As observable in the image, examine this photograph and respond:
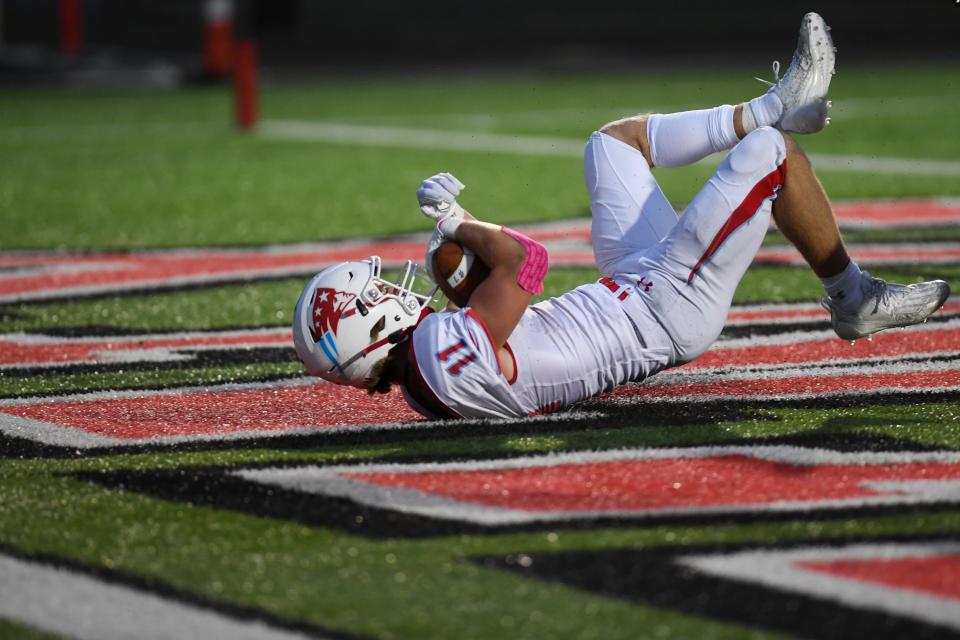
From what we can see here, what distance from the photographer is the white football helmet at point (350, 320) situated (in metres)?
4.51

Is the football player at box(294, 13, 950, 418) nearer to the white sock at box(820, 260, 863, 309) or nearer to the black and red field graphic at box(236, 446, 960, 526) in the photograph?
the white sock at box(820, 260, 863, 309)

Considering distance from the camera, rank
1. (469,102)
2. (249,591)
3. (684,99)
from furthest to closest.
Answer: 1. (469,102)
2. (684,99)
3. (249,591)

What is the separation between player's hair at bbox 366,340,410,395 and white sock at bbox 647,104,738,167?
3.98ft

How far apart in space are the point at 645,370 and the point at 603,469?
→ 0.71 metres

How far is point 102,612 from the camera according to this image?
126 inches

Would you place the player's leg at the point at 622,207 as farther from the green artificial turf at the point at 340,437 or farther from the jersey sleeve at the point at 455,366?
the jersey sleeve at the point at 455,366

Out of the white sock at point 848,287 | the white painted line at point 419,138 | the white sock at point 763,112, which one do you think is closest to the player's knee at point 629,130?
the white sock at point 763,112

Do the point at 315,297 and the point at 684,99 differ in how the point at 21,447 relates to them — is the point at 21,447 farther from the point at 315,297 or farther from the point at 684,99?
the point at 684,99

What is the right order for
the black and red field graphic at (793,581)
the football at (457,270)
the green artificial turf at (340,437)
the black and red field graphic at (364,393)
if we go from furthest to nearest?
the black and red field graphic at (364,393)
the football at (457,270)
the green artificial turf at (340,437)
the black and red field graphic at (793,581)

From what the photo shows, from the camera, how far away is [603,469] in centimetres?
410

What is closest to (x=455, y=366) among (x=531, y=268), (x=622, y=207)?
(x=531, y=268)

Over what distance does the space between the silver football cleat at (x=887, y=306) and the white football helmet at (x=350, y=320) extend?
134 centimetres

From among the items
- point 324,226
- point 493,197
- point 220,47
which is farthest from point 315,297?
point 220,47

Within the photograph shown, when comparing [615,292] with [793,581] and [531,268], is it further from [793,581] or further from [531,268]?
[793,581]
